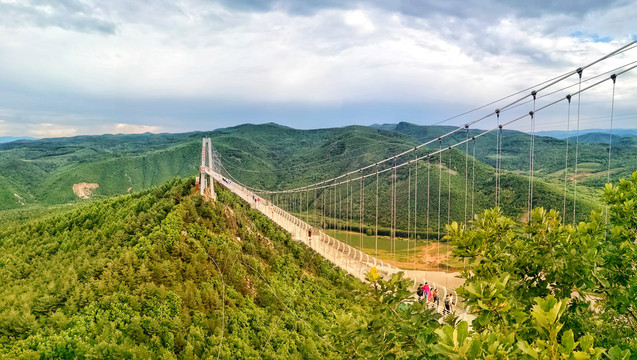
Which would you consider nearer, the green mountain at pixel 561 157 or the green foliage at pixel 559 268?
the green foliage at pixel 559 268

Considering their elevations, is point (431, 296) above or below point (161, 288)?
below

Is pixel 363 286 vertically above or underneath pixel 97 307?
above

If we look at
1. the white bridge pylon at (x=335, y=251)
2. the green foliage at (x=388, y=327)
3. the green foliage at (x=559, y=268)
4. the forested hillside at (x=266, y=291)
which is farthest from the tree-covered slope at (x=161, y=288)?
the green foliage at (x=559, y=268)

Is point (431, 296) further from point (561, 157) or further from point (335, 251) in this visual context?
point (561, 157)

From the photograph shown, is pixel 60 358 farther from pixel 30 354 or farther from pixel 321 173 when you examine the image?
pixel 321 173

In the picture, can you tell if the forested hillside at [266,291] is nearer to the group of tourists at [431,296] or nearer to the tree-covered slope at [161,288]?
the tree-covered slope at [161,288]

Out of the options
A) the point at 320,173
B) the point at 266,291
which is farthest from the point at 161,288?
the point at 320,173

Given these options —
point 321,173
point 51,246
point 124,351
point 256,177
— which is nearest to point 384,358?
point 124,351

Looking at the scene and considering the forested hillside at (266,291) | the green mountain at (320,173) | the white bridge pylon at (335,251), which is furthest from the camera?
the green mountain at (320,173)
